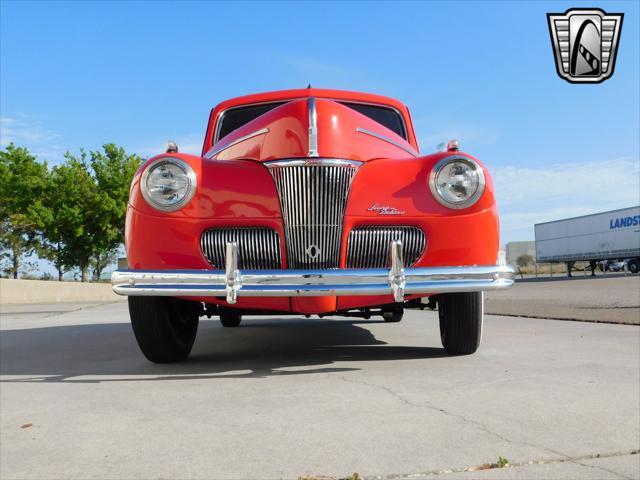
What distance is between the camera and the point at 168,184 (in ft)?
11.6

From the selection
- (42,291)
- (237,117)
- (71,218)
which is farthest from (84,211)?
(237,117)

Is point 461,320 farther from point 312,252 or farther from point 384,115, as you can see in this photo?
point 384,115

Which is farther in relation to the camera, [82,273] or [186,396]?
[82,273]

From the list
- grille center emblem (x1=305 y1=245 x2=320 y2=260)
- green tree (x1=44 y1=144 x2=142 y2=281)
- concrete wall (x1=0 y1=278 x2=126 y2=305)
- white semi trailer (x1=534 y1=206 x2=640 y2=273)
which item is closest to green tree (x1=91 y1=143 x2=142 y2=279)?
green tree (x1=44 y1=144 x2=142 y2=281)

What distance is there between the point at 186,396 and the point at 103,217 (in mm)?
33307

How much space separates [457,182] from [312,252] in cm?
104

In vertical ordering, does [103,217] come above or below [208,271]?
above

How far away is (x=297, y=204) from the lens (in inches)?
139

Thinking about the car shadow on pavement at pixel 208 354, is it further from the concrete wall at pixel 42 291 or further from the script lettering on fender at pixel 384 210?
the concrete wall at pixel 42 291

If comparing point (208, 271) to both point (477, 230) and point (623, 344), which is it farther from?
point (623, 344)

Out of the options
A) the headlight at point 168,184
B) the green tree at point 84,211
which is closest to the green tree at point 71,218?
the green tree at point 84,211

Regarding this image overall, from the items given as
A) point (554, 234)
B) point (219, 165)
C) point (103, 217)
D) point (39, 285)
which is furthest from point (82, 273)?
point (219, 165)

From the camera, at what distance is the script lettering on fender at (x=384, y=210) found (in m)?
3.53

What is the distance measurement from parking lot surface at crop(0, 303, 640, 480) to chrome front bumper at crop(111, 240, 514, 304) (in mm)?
538
